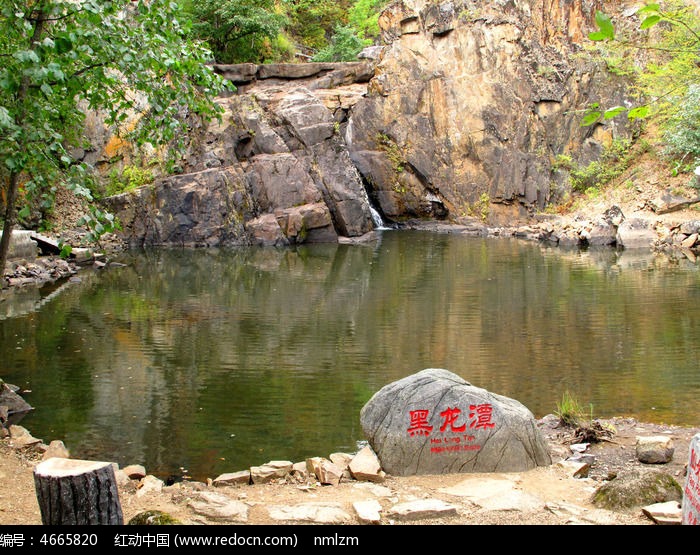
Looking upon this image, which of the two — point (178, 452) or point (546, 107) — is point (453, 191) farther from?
point (178, 452)

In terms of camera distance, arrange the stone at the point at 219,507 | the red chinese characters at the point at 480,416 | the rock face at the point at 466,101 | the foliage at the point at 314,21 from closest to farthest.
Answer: the stone at the point at 219,507 < the red chinese characters at the point at 480,416 < the rock face at the point at 466,101 < the foliage at the point at 314,21

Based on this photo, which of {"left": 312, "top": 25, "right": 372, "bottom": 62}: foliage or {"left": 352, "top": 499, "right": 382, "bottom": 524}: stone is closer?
{"left": 352, "top": 499, "right": 382, "bottom": 524}: stone

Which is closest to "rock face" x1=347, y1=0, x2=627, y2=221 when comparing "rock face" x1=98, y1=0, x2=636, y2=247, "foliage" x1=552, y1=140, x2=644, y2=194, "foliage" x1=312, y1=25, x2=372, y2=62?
"rock face" x1=98, y1=0, x2=636, y2=247

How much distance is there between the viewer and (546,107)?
120 feet

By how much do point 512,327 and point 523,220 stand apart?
21.7m

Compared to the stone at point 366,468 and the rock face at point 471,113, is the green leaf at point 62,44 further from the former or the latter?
the rock face at point 471,113

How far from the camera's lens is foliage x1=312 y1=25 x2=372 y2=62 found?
41.4 metres

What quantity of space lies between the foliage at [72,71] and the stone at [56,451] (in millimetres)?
2268

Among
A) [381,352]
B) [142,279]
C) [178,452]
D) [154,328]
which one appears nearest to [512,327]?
[381,352]

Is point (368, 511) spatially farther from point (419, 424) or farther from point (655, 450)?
point (655, 450)

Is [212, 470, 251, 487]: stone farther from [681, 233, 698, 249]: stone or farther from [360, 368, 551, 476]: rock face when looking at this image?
[681, 233, 698, 249]: stone

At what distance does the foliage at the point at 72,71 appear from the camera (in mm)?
6078

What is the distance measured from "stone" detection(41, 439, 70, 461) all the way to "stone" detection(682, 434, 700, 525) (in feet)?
20.6

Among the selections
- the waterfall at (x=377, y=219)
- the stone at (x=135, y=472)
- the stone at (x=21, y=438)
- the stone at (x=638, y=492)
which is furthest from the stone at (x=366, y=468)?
the waterfall at (x=377, y=219)
